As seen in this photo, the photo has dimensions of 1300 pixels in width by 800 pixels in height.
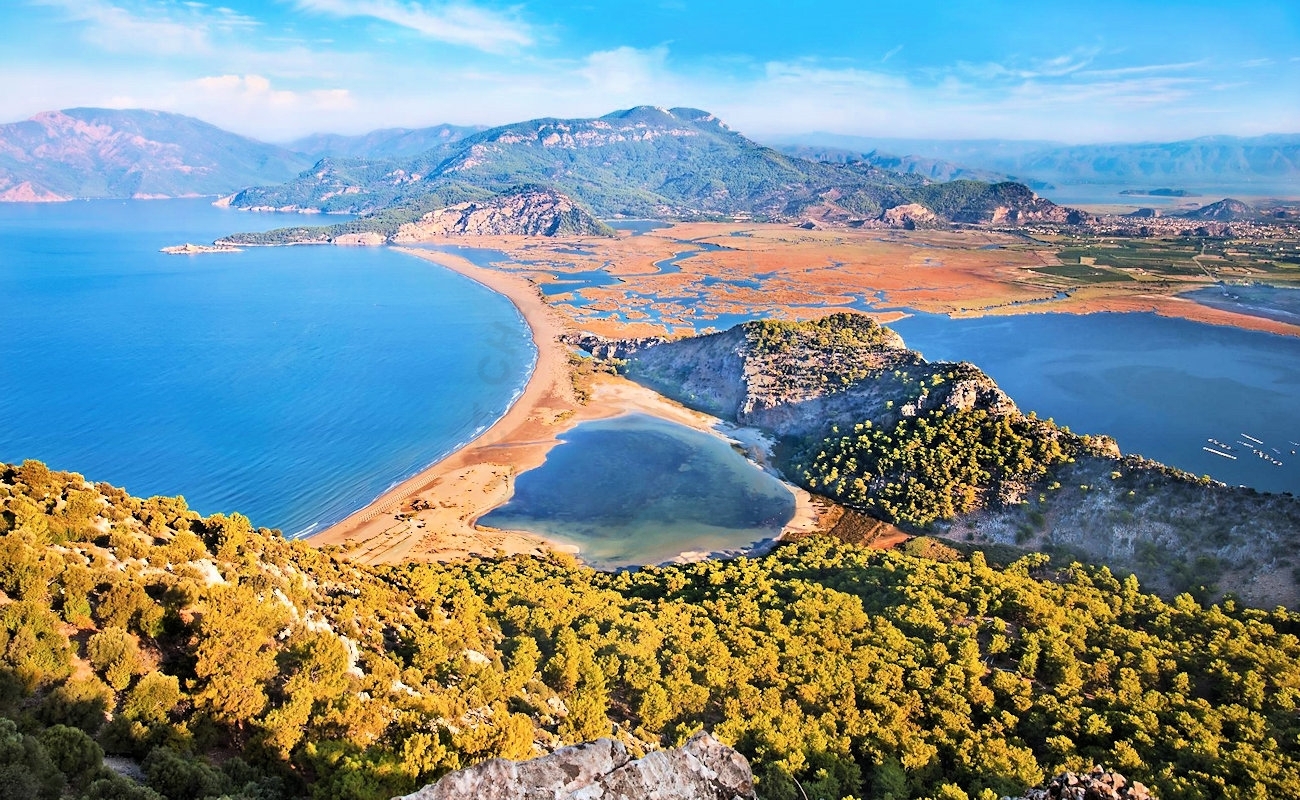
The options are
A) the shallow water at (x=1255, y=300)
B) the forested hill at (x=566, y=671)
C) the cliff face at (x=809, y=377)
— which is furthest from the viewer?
the shallow water at (x=1255, y=300)

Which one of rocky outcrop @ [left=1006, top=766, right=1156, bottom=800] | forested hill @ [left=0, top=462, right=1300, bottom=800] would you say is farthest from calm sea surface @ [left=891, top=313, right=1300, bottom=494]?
rocky outcrop @ [left=1006, top=766, right=1156, bottom=800]

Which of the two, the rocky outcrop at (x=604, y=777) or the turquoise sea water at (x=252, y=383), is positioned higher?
A: the rocky outcrop at (x=604, y=777)

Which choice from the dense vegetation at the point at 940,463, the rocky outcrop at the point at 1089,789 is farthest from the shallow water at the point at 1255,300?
the rocky outcrop at the point at 1089,789

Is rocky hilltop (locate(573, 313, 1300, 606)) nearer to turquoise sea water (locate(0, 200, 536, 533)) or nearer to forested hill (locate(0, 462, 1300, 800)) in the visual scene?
forested hill (locate(0, 462, 1300, 800))

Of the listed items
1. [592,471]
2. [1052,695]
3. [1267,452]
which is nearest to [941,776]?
[1052,695]

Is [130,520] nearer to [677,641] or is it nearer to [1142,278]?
[677,641]

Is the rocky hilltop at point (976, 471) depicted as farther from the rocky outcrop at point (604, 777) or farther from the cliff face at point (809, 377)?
the rocky outcrop at point (604, 777)

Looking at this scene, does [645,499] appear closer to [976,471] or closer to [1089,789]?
[976,471]
